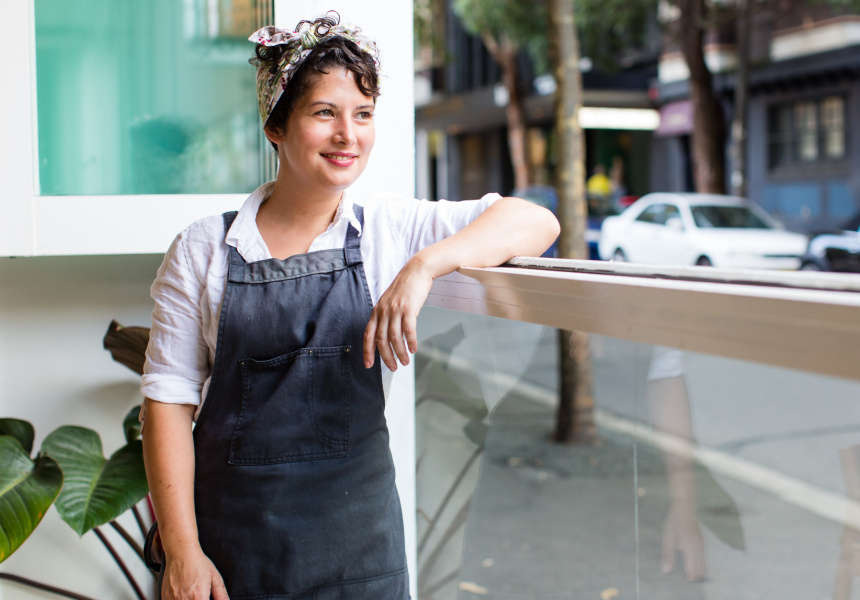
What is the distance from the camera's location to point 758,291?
0.92 metres

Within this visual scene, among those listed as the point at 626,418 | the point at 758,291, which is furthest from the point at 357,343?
the point at 758,291

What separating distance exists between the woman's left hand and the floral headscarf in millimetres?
382

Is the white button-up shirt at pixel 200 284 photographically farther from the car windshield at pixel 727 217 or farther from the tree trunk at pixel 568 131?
the car windshield at pixel 727 217

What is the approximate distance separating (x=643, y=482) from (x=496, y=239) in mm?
480

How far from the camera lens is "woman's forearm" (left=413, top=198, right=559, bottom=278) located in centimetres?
144

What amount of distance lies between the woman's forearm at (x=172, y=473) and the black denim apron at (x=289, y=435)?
0.03 meters

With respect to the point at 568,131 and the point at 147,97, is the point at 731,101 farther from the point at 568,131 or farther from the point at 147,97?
the point at 147,97

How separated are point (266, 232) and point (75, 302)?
1.14 meters

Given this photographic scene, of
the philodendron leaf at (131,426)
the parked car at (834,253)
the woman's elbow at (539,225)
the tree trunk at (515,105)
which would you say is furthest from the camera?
the tree trunk at (515,105)

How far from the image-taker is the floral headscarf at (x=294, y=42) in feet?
4.69

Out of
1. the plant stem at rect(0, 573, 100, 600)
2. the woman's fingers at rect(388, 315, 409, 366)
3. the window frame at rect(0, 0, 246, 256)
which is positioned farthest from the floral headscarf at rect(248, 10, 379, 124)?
the plant stem at rect(0, 573, 100, 600)

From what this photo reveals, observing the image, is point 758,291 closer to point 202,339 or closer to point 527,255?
point 527,255

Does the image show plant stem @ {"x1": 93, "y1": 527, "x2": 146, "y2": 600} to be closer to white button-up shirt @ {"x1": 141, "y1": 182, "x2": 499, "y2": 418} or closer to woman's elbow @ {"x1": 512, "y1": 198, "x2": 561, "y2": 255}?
white button-up shirt @ {"x1": 141, "y1": 182, "x2": 499, "y2": 418}

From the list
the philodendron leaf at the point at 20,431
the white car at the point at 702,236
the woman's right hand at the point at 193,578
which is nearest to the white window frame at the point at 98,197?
the philodendron leaf at the point at 20,431
